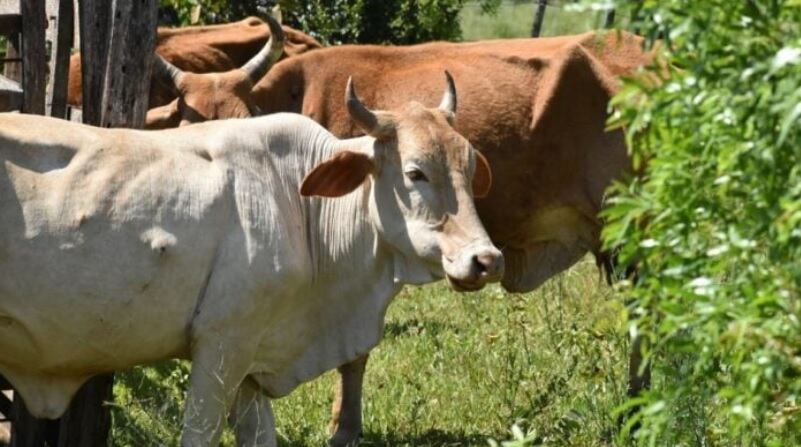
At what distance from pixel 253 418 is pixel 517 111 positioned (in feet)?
9.44

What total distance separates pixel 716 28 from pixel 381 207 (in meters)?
2.92

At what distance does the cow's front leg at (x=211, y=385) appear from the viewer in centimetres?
633

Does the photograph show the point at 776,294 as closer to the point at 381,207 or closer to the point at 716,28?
the point at 716,28

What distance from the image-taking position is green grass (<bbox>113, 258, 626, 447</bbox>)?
7734 mm

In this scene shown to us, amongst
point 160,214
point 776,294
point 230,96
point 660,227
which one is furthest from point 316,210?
point 776,294

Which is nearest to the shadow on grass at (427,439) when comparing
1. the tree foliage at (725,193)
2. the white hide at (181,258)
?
the white hide at (181,258)

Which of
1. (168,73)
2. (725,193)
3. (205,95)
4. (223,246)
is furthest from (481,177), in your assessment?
(725,193)

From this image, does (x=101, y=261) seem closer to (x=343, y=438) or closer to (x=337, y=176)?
(x=337, y=176)

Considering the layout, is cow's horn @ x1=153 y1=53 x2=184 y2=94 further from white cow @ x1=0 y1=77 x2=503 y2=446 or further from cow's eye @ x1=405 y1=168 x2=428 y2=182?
cow's eye @ x1=405 y1=168 x2=428 y2=182

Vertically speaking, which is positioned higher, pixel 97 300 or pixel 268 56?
pixel 97 300

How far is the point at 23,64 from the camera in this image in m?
7.00

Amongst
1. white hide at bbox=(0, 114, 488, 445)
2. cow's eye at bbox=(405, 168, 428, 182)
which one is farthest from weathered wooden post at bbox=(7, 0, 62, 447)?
cow's eye at bbox=(405, 168, 428, 182)

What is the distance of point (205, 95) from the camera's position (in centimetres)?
878

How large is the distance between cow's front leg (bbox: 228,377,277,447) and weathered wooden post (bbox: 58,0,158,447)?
685mm
